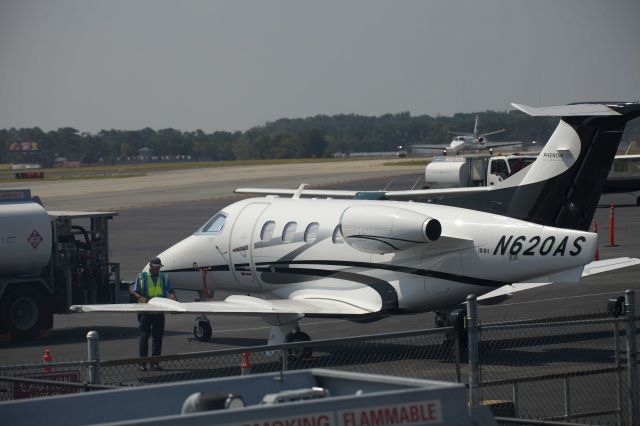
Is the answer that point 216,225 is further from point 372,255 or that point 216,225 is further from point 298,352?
point 298,352

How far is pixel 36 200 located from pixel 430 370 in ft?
35.2

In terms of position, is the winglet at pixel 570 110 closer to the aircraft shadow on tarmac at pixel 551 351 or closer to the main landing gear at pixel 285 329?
the aircraft shadow on tarmac at pixel 551 351

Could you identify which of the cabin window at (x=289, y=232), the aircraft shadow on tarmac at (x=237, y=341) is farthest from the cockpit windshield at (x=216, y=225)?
→ the aircraft shadow on tarmac at (x=237, y=341)

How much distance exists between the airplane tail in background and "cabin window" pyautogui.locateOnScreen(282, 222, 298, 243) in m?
3.50

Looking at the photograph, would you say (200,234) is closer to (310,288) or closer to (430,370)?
(310,288)

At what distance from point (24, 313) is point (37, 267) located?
94 cm

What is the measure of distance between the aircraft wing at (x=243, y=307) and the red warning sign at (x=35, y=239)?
4235 millimetres

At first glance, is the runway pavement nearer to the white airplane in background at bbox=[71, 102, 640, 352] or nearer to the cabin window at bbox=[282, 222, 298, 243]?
the white airplane in background at bbox=[71, 102, 640, 352]

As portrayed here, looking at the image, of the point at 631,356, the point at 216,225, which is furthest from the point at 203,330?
the point at 631,356

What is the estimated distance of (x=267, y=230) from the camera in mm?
19922

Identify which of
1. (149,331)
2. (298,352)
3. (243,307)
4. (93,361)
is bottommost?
(298,352)

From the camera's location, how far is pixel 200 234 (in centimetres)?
2100

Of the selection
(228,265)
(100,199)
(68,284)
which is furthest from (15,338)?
(100,199)

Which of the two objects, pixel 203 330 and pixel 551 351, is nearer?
pixel 551 351
